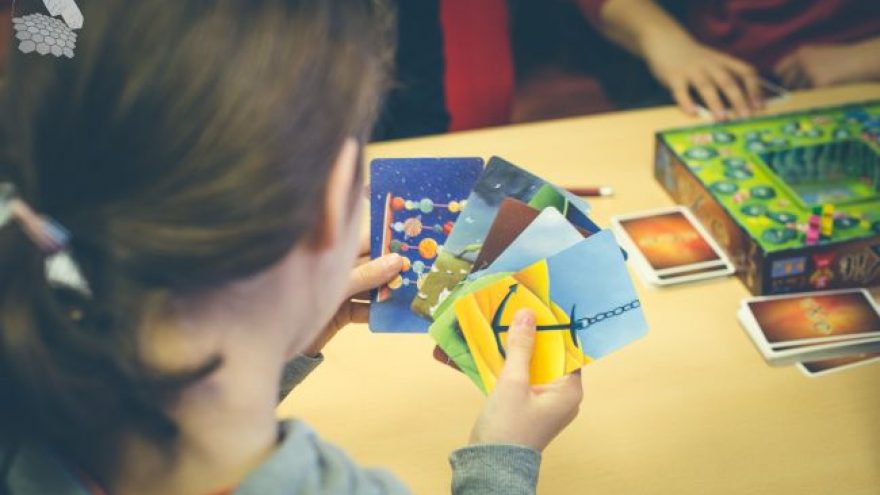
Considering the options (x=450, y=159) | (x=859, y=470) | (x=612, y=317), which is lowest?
(x=859, y=470)

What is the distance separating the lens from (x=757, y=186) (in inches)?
46.7

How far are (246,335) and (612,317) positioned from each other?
0.44 meters

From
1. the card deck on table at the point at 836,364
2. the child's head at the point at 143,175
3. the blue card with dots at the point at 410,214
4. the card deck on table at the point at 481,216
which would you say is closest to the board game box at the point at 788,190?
the card deck on table at the point at 836,364

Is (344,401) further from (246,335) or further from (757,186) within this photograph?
(757,186)

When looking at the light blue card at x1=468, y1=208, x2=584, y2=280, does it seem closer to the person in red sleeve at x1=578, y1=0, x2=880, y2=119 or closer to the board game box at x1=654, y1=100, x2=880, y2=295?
the board game box at x1=654, y1=100, x2=880, y2=295

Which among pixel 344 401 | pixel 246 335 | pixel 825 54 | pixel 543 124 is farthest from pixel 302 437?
pixel 825 54

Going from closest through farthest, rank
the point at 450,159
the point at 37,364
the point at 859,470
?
the point at 37,364 → the point at 859,470 → the point at 450,159

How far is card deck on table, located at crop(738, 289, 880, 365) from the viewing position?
1021 millimetres

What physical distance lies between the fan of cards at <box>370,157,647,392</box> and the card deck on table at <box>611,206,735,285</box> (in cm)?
17

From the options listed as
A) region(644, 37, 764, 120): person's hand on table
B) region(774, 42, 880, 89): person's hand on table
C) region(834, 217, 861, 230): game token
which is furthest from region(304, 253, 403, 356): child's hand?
region(774, 42, 880, 89): person's hand on table

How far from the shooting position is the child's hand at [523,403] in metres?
0.85

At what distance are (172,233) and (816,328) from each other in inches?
31.5

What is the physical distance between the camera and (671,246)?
46.5 inches

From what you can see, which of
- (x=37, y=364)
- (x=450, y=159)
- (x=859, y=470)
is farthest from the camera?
(x=450, y=159)
